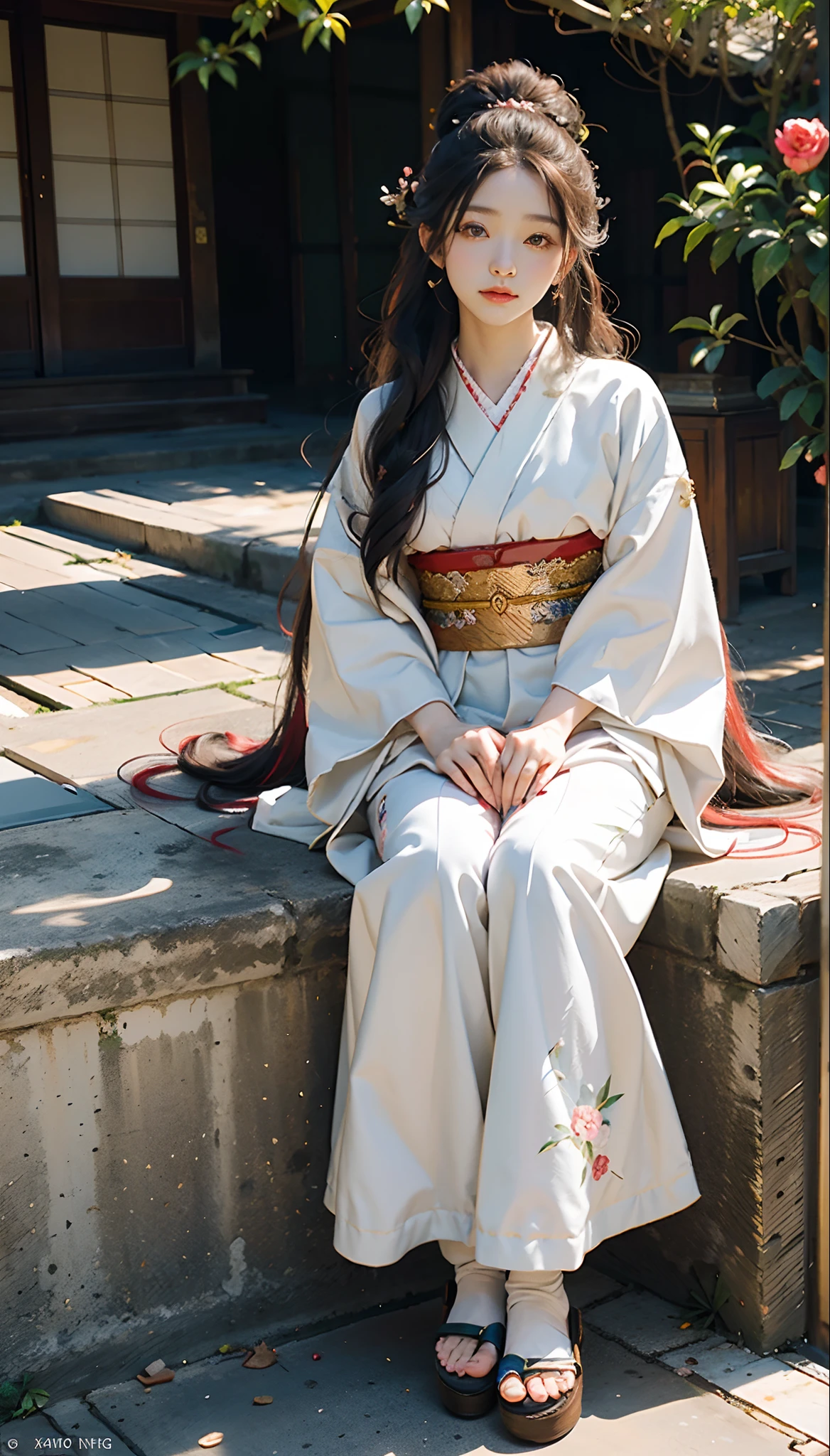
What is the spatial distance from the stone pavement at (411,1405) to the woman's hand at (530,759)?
2.79 feet

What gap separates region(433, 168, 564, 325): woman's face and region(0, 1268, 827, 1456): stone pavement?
1633 millimetres

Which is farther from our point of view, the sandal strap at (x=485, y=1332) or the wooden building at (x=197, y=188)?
the wooden building at (x=197, y=188)

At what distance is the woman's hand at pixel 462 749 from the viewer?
7.25 ft

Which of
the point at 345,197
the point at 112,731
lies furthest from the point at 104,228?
the point at 112,731

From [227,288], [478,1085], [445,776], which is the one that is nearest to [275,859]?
[445,776]

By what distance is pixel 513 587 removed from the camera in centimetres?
242

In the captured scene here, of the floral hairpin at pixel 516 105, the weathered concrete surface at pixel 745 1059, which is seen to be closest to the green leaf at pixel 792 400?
the floral hairpin at pixel 516 105

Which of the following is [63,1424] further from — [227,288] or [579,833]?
[227,288]

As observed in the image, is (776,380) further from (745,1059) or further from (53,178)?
(53,178)

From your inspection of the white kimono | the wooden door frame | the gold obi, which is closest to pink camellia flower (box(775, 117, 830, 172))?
the white kimono

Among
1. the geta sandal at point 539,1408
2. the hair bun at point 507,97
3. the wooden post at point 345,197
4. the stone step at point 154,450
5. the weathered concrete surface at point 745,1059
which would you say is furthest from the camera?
the wooden post at point 345,197

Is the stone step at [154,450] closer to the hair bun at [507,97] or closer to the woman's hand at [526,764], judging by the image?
the hair bun at [507,97]

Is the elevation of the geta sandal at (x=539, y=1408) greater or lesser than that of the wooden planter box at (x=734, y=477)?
lesser

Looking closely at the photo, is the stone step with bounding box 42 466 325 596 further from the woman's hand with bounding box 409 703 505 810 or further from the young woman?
the woman's hand with bounding box 409 703 505 810
